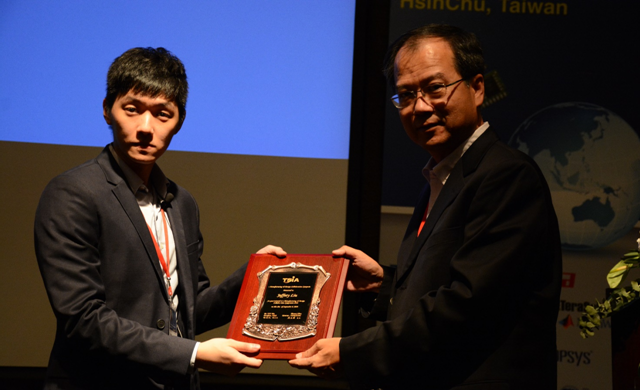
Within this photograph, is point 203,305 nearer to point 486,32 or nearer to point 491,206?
point 491,206

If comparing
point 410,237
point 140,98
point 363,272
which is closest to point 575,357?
point 363,272

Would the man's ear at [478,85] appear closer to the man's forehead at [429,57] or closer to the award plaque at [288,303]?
the man's forehead at [429,57]

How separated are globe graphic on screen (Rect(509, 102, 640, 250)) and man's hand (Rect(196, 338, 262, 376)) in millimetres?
2436

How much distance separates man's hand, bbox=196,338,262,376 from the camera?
188 cm

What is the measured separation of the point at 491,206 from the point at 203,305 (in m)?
1.25

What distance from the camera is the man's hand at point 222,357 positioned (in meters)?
1.88

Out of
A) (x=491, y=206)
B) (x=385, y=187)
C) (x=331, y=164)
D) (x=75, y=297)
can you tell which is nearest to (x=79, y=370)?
(x=75, y=297)

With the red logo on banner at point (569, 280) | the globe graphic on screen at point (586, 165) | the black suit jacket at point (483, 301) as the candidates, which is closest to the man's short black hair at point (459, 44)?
the black suit jacket at point (483, 301)

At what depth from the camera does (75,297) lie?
1.82 meters

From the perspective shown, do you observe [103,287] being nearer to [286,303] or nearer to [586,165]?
[286,303]

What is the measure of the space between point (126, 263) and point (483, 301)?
1.12 meters

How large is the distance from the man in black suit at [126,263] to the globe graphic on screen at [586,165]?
2.41 meters

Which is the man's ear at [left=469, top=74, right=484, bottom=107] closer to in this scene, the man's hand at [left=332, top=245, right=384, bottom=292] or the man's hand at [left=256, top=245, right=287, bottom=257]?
the man's hand at [left=332, top=245, right=384, bottom=292]

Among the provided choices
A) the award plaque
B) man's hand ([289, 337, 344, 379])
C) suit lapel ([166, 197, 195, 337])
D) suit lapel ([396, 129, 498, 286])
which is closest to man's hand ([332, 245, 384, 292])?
the award plaque
